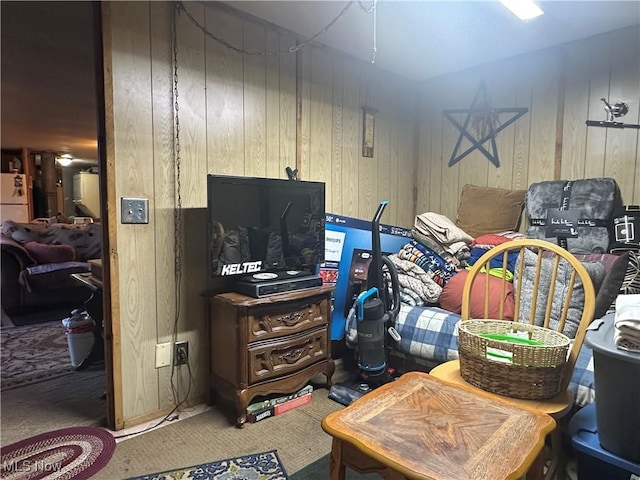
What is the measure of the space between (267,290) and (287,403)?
0.66 meters

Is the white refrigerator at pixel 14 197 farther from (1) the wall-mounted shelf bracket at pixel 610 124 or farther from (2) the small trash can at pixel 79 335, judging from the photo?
(1) the wall-mounted shelf bracket at pixel 610 124

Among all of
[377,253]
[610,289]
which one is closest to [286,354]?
[377,253]

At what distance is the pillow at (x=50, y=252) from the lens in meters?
4.64

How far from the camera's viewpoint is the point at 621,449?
3.62 ft

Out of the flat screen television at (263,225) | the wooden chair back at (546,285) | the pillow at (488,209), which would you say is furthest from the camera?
the pillow at (488,209)

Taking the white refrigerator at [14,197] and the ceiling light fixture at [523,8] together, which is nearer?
the ceiling light fixture at [523,8]

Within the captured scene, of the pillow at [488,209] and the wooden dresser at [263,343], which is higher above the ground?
the pillow at [488,209]

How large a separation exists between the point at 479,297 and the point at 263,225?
4.26ft

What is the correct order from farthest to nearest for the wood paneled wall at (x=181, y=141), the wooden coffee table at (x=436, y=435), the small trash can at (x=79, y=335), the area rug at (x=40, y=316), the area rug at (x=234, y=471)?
the area rug at (x=40, y=316), the small trash can at (x=79, y=335), the wood paneled wall at (x=181, y=141), the area rug at (x=234, y=471), the wooden coffee table at (x=436, y=435)

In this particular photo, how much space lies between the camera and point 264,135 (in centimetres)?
256

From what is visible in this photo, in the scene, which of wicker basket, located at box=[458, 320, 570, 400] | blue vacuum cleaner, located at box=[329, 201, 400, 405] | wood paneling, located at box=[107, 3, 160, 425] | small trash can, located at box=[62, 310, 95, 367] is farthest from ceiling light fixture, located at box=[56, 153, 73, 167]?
wicker basket, located at box=[458, 320, 570, 400]

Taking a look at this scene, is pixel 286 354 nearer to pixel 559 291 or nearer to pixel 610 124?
pixel 559 291

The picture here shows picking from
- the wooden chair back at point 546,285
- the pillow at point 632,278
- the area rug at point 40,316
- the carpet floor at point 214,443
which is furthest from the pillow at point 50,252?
the pillow at point 632,278

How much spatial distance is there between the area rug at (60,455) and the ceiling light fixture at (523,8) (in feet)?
9.78
